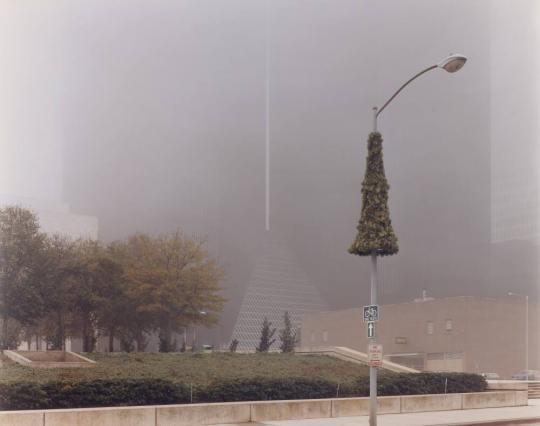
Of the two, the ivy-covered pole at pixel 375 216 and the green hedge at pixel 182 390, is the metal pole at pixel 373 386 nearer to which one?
the ivy-covered pole at pixel 375 216

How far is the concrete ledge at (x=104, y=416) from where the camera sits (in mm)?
15953

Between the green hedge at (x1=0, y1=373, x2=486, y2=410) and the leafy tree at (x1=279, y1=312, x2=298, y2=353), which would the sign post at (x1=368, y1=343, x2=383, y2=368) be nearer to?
the green hedge at (x1=0, y1=373, x2=486, y2=410)

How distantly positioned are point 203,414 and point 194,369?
712 cm

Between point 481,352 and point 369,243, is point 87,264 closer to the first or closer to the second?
point 369,243

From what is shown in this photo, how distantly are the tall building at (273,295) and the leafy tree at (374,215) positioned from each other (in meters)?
96.0

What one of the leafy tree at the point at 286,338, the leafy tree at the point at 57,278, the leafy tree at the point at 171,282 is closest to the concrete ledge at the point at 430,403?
the leafy tree at the point at 171,282

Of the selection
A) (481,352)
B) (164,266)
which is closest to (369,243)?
(164,266)

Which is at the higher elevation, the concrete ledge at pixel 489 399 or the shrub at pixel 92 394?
the shrub at pixel 92 394

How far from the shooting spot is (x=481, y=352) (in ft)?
232

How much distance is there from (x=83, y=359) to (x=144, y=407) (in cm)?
1154

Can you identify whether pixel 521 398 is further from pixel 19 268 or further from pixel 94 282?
pixel 94 282

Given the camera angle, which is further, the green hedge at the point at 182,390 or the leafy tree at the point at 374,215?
the leafy tree at the point at 374,215

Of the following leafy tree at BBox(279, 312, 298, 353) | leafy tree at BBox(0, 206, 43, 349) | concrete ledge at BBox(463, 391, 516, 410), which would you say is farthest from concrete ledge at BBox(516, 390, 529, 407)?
leafy tree at BBox(279, 312, 298, 353)

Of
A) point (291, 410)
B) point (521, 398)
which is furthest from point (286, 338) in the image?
point (291, 410)
